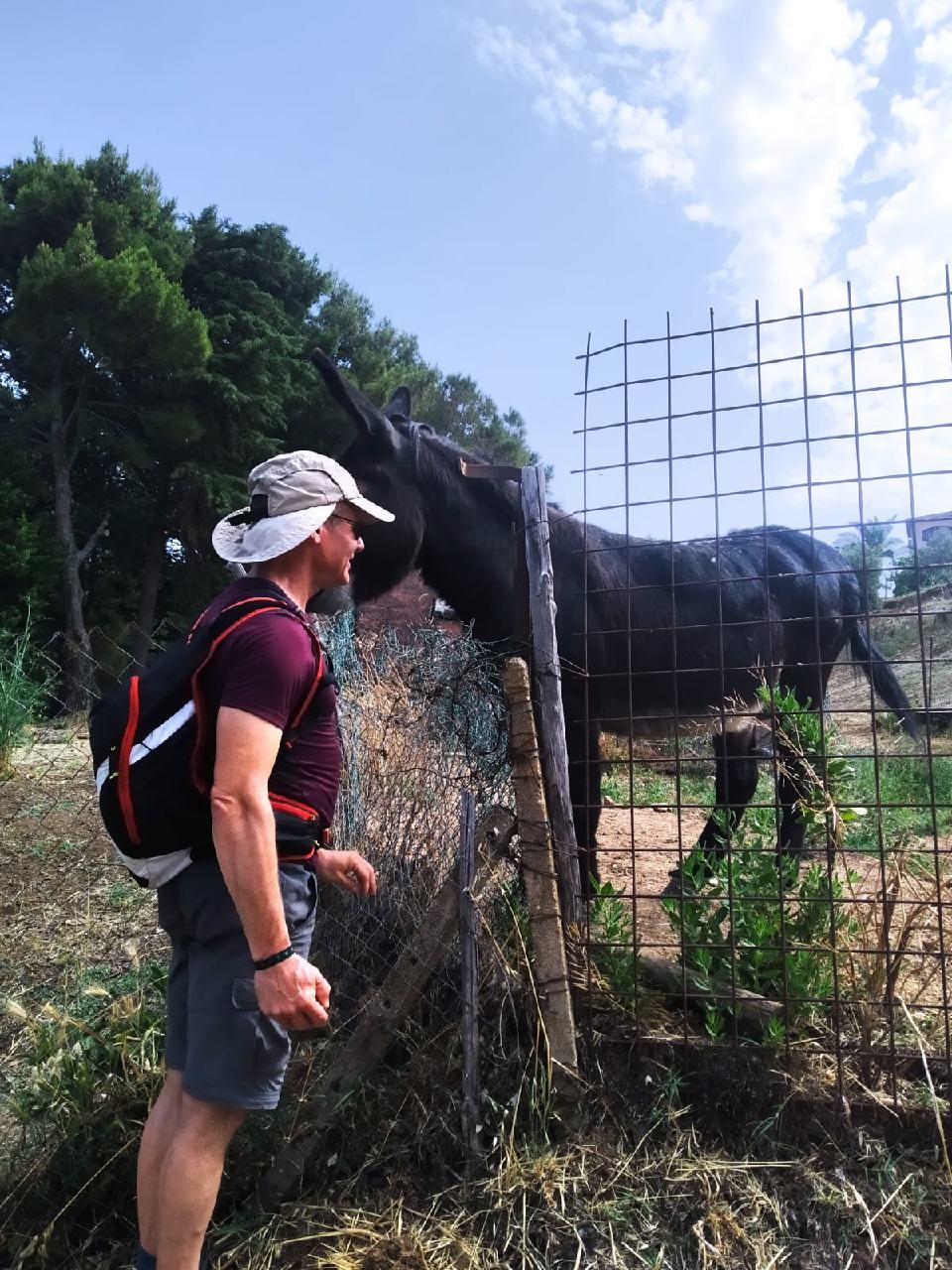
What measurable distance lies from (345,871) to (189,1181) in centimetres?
79

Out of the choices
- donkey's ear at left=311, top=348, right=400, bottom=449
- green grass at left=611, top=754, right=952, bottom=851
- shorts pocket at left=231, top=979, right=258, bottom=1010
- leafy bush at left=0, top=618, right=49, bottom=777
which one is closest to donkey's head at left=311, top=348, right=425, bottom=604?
donkey's ear at left=311, top=348, right=400, bottom=449

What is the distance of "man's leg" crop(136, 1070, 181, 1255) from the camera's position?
6.11ft

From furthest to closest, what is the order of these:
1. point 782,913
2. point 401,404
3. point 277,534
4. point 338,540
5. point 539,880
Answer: point 401,404 < point 539,880 < point 782,913 < point 338,540 < point 277,534

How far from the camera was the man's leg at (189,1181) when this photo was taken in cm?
175

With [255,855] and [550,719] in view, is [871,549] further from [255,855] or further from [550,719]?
[255,855]

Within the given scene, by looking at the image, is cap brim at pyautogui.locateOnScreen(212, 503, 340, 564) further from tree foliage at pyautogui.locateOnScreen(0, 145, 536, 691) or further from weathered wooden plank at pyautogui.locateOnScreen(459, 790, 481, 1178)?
tree foliage at pyautogui.locateOnScreen(0, 145, 536, 691)

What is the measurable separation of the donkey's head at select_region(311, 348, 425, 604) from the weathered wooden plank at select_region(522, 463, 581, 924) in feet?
4.43

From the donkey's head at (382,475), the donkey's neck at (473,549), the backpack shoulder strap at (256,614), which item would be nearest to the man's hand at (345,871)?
the backpack shoulder strap at (256,614)

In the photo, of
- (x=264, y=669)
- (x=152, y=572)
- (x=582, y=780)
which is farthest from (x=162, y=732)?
(x=152, y=572)

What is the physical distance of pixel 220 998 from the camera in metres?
1.81

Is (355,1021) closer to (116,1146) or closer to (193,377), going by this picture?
(116,1146)

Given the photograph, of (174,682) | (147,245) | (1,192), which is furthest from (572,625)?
(1,192)

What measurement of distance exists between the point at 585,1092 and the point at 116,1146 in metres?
1.53

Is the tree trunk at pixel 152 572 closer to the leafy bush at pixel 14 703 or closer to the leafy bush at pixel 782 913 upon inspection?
the leafy bush at pixel 14 703
